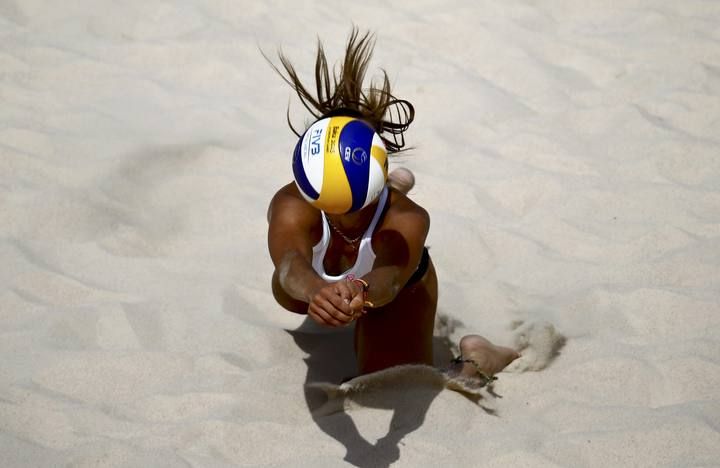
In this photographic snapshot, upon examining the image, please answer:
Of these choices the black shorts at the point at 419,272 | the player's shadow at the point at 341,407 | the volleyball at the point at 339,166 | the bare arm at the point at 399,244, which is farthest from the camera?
the black shorts at the point at 419,272

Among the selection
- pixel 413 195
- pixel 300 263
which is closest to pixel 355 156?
pixel 300 263

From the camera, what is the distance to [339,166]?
102 inches

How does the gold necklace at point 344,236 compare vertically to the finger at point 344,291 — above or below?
below

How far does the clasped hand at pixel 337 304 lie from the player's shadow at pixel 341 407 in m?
0.61

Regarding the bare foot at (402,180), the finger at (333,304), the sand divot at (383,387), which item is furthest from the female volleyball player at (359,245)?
the bare foot at (402,180)

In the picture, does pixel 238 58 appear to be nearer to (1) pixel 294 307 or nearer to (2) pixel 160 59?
(2) pixel 160 59

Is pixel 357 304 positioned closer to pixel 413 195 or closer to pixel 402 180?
pixel 402 180

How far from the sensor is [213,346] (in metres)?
3.43

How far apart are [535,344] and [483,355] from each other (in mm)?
291

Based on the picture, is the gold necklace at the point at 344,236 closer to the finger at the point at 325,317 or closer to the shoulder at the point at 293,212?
the shoulder at the point at 293,212

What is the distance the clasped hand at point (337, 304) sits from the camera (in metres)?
2.41

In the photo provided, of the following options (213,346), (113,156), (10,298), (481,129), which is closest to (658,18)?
(481,129)

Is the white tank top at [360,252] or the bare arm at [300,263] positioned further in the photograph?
the white tank top at [360,252]

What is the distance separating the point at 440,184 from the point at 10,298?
6.67ft
